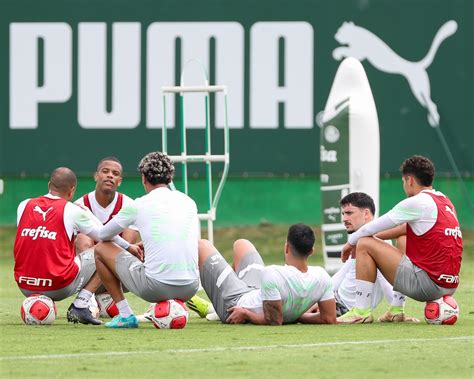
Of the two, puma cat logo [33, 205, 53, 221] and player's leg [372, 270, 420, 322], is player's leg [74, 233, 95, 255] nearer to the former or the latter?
puma cat logo [33, 205, 53, 221]

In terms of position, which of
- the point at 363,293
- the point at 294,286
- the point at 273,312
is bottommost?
the point at 273,312

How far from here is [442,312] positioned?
35.8 ft

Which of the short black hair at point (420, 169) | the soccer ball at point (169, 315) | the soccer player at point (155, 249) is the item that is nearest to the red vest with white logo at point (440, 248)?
the short black hair at point (420, 169)

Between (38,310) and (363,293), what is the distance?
261 centimetres

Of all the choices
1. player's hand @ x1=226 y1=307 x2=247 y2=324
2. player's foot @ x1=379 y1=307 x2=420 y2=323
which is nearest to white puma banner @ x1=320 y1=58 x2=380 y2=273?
player's foot @ x1=379 y1=307 x2=420 y2=323

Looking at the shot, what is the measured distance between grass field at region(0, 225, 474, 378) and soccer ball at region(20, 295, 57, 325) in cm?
10

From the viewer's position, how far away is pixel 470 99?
2069cm

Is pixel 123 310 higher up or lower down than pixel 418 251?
lower down

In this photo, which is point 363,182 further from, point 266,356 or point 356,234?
point 266,356

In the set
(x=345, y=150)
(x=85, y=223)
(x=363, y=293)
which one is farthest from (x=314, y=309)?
(x=345, y=150)

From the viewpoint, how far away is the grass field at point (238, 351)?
25.9 ft

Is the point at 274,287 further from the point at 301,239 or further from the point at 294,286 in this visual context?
the point at 301,239

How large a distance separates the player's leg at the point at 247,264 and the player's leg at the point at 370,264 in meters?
0.84

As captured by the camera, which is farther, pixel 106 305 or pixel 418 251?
pixel 106 305
